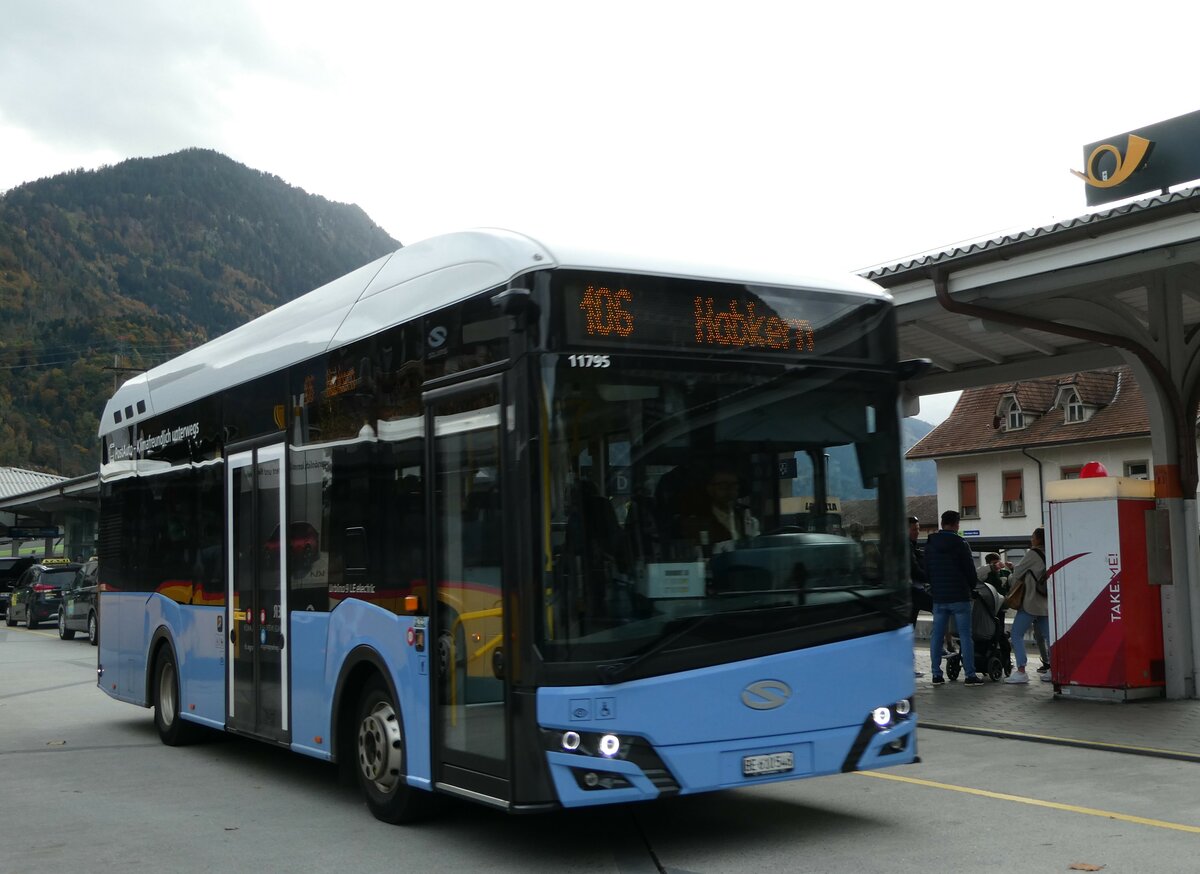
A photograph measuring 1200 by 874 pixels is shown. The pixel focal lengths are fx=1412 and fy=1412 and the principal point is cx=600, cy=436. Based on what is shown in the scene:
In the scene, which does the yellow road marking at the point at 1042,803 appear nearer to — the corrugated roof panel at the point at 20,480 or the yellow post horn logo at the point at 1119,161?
the yellow post horn logo at the point at 1119,161

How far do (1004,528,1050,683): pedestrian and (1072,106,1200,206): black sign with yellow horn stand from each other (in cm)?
360

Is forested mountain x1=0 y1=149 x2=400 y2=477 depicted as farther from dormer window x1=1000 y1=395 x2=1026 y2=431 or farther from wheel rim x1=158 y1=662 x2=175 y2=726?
wheel rim x1=158 y1=662 x2=175 y2=726

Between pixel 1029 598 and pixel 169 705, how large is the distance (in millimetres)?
8617

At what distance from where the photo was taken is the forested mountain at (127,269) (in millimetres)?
98688

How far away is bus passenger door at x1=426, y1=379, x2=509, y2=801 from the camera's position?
21.7ft

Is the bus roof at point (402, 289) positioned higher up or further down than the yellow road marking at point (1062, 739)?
higher up

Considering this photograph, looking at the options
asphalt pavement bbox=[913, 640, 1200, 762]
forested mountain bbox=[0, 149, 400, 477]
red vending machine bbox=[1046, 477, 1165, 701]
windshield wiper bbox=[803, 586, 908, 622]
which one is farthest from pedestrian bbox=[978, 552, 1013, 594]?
forested mountain bbox=[0, 149, 400, 477]

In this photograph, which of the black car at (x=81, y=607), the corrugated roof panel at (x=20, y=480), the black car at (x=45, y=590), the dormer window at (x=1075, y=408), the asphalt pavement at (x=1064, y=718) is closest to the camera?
the asphalt pavement at (x=1064, y=718)

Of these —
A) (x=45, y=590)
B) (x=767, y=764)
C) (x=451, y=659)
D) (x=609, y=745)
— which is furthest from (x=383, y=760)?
(x=45, y=590)

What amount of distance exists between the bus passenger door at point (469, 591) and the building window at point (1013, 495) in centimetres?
5686

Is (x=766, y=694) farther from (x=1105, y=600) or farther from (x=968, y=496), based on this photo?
(x=968, y=496)

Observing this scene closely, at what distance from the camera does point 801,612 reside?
22.4 feet

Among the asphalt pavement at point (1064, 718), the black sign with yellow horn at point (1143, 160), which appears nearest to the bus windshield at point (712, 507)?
the asphalt pavement at point (1064, 718)

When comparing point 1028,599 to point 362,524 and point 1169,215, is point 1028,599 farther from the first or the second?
point 362,524
